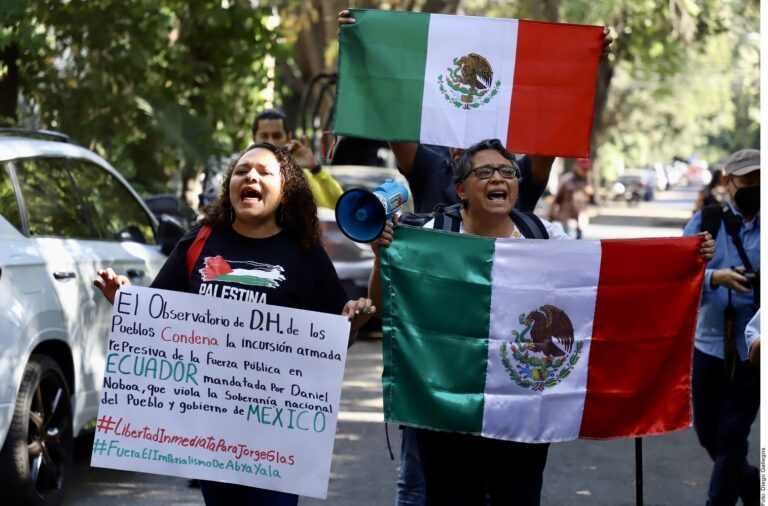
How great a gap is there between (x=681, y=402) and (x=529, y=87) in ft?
5.65

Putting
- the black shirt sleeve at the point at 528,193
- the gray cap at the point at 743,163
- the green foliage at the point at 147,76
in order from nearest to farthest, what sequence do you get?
the black shirt sleeve at the point at 528,193 < the gray cap at the point at 743,163 < the green foliage at the point at 147,76

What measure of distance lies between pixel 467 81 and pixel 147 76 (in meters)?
7.92

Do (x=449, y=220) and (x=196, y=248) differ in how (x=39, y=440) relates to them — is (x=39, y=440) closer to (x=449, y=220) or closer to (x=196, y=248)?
(x=196, y=248)

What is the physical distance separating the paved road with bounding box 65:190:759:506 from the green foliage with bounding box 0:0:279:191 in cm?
456

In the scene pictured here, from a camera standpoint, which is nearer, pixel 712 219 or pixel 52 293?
pixel 52 293

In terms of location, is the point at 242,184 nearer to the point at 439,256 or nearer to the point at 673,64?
the point at 439,256

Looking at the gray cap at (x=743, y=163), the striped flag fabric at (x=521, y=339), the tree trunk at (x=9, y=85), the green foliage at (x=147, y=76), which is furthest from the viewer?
the green foliage at (x=147, y=76)

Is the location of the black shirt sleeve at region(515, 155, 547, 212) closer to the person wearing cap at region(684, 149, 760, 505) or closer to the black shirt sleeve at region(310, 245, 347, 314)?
the person wearing cap at region(684, 149, 760, 505)

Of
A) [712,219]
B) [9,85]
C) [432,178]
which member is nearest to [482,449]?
[432,178]

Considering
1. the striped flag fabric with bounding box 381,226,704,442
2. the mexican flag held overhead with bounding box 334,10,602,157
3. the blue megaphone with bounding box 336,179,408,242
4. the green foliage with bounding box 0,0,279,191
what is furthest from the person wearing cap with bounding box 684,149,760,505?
the green foliage with bounding box 0,0,279,191

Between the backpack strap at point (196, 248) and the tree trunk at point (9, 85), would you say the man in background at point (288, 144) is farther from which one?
the tree trunk at point (9, 85)

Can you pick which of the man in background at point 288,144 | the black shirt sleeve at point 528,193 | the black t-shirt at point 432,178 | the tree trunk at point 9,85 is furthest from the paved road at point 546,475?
the tree trunk at point 9,85

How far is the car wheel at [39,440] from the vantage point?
581 cm

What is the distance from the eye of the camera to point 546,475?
7863mm
